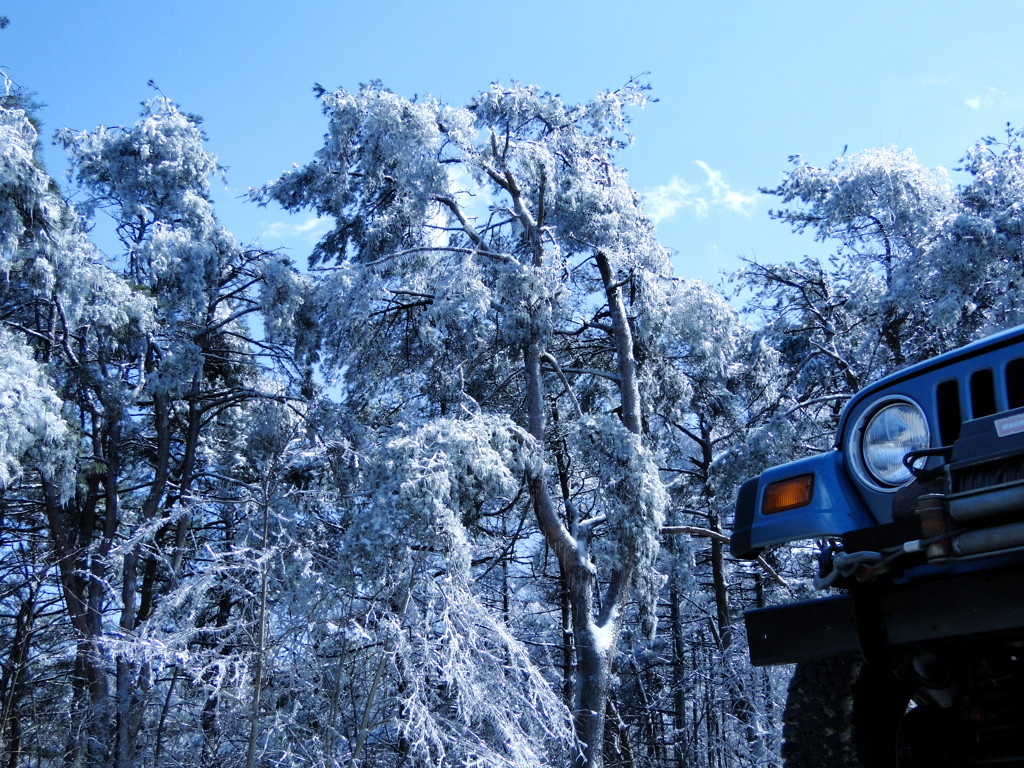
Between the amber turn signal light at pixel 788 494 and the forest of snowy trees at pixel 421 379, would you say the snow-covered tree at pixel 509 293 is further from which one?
the amber turn signal light at pixel 788 494

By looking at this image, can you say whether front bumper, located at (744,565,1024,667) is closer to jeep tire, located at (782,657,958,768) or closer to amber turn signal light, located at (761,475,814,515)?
jeep tire, located at (782,657,958,768)

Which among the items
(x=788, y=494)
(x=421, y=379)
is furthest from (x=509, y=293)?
(x=788, y=494)

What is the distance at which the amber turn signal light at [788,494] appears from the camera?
3.53 m

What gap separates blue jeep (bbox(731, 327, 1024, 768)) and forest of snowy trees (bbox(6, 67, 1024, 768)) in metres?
6.12

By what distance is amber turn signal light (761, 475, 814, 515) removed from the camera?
353cm

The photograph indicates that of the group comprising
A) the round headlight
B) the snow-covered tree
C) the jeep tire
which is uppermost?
the snow-covered tree

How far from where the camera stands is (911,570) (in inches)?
120

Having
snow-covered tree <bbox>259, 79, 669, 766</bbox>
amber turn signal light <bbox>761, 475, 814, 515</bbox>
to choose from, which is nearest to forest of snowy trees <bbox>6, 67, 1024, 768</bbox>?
snow-covered tree <bbox>259, 79, 669, 766</bbox>

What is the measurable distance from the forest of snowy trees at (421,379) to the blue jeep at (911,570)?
6.12 meters

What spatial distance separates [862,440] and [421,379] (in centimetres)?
1156

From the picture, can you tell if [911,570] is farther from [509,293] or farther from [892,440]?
[509,293]

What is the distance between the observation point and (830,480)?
3.52m

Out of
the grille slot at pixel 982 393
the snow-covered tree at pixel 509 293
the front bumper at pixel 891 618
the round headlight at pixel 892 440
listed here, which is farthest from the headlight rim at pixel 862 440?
the snow-covered tree at pixel 509 293

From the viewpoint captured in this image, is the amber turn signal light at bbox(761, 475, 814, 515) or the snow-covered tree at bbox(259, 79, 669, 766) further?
the snow-covered tree at bbox(259, 79, 669, 766)
